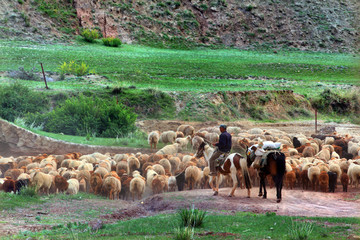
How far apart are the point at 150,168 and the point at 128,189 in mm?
1008

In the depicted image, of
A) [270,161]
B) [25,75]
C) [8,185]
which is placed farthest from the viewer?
[25,75]

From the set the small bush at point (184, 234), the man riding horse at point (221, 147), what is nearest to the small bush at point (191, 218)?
the small bush at point (184, 234)

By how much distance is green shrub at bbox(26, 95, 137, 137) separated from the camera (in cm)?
1477

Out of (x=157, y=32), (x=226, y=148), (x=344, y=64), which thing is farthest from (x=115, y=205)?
(x=344, y=64)

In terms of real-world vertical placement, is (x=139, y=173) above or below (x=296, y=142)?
below

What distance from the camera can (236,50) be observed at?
18.5m

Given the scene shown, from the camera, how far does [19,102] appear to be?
1566 centimetres

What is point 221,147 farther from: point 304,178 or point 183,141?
point 183,141

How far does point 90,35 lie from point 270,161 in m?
9.03

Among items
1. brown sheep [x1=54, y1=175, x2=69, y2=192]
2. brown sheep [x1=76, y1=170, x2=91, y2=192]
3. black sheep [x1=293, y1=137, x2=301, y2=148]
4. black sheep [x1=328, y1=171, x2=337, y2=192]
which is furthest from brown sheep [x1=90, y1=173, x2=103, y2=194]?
black sheep [x1=293, y1=137, x2=301, y2=148]

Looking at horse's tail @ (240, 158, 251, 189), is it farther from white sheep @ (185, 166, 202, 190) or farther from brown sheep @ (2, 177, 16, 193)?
brown sheep @ (2, 177, 16, 193)

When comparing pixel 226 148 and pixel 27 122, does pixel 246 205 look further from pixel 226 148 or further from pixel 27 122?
pixel 27 122

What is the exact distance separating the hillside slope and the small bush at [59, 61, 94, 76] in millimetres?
1024

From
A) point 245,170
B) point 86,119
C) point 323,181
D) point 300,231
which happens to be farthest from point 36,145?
point 300,231
